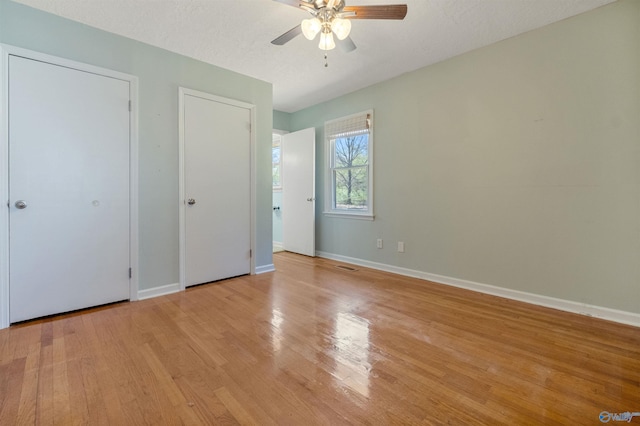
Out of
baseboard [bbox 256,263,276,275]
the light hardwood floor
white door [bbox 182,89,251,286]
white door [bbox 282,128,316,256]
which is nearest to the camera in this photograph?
the light hardwood floor

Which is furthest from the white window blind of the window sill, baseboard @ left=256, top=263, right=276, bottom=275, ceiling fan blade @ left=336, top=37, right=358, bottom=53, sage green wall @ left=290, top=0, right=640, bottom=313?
baseboard @ left=256, top=263, right=276, bottom=275

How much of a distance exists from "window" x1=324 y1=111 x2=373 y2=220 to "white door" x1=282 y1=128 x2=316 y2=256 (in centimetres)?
29

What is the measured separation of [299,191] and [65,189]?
3.07 meters

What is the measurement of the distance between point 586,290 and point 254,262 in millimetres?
3325

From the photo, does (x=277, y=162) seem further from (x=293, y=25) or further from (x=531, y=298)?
(x=531, y=298)

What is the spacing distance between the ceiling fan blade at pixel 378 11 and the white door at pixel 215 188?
1.93 meters

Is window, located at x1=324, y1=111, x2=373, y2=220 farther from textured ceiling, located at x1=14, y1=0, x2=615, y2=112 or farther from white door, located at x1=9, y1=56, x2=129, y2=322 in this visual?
white door, located at x1=9, y1=56, x2=129, y2=322

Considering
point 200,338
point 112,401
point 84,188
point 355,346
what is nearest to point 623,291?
point 355,346

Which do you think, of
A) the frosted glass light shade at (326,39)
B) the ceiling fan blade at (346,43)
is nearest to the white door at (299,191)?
the ceiling fan blade at (346,43)

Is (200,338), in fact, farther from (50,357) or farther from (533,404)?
(533,404)

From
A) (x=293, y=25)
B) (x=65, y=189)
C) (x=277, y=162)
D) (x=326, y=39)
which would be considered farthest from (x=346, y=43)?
(x=277, y=162)

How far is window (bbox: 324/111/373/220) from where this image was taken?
3.98 m

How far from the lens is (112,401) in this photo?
1358mm

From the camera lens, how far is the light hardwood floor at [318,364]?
1294mm
